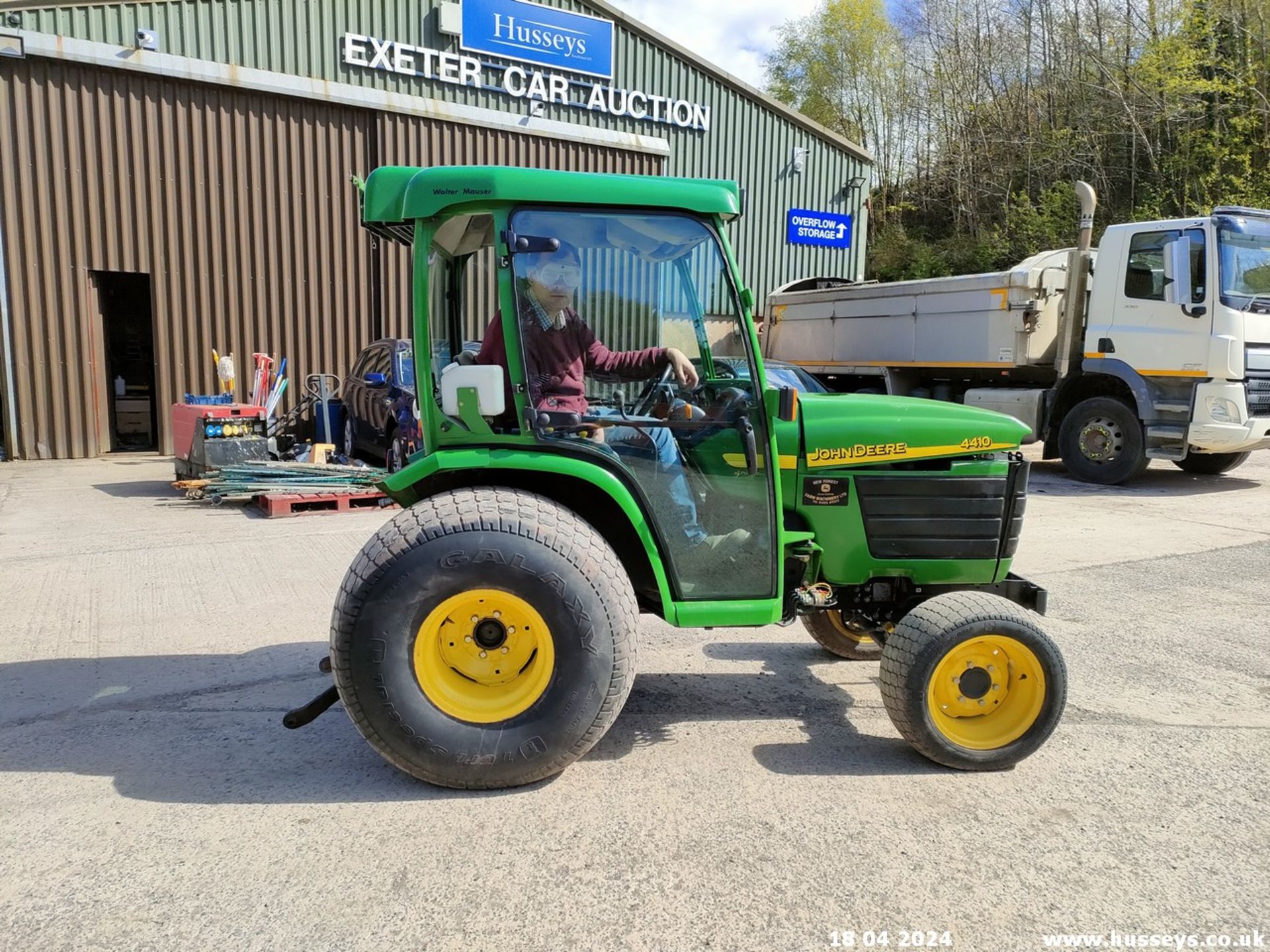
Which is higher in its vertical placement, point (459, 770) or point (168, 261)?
point (168, 261)

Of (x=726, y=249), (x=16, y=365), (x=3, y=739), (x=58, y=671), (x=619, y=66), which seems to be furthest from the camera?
(x=619, y=66)

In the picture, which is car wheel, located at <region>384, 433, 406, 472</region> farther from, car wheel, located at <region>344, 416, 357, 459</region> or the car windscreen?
car wheel, located at <region>344, 416, 357, 459</region>

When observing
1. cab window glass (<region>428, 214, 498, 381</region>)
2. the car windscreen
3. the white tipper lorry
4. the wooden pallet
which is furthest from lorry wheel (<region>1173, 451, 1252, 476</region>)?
cab window glass (<region>428, 214, 498, 381</region>)

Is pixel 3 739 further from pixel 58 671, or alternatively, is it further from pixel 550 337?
pixel 550 337

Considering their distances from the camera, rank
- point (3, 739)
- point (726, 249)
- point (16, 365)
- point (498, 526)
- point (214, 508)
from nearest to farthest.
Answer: point (498, 526), point (726, 249), point (3, 739), point (214, 508), point (16, 365)

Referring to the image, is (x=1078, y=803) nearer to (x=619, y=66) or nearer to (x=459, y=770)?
(x=459, y=770)

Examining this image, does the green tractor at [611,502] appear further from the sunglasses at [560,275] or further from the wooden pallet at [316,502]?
the wooden pallet at [316,502]

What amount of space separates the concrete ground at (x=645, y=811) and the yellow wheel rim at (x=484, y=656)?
0.35 metres

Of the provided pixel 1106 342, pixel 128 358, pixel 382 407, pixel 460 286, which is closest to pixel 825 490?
pixel 460 286

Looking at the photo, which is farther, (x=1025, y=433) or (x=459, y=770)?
(x=1025, y=433)

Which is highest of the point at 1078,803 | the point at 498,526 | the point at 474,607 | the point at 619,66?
the point at 619,66

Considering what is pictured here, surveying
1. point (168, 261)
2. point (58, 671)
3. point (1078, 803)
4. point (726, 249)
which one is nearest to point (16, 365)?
point (168, 261)

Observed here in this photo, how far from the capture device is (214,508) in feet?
28.8

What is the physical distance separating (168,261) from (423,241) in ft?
35.4
